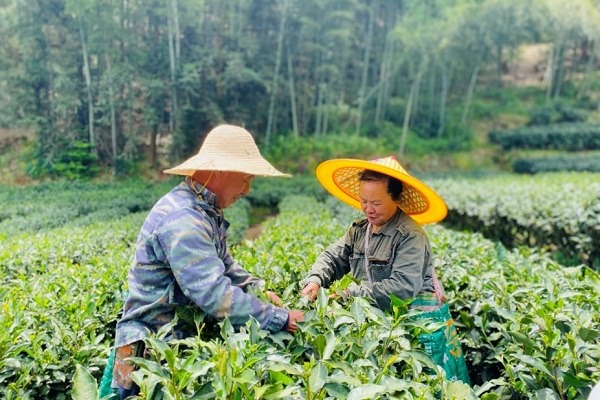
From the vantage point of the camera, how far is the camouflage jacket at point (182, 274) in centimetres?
161

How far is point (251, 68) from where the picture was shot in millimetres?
20094

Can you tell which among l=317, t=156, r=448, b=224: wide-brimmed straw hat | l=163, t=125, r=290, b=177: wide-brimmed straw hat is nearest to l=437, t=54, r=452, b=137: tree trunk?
l=317, t=156, r=448, b=224: wide-brimmed straw hat

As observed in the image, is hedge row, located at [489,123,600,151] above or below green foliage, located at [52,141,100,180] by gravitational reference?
above

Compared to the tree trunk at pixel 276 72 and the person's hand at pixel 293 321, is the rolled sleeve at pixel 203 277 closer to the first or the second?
the person's hand at pixel 293 321

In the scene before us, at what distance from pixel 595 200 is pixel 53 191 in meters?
13.5

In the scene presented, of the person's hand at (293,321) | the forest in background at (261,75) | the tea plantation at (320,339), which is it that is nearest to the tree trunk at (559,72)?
the forest in background at (261,75)

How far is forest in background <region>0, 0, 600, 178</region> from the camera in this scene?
1639 cm

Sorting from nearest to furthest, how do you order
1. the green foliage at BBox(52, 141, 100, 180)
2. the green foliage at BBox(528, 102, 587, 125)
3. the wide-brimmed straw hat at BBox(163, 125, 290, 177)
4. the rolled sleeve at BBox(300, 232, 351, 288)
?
the wide-brimmed straw hat at BBox(163, 125, 290, 177), the rolled sleeve at BBox(300, 232, 351, 288), the green foliage at BBox(52, 141, 100, 180), the green foliage at BBox(528, 102, 587, 125)

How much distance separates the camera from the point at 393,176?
2041mm

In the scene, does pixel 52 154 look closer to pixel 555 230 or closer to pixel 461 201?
pixel 461 201

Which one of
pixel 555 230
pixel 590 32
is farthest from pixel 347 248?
pixel 590 32

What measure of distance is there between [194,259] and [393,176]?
97cm

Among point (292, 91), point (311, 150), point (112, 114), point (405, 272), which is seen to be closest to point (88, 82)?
point (112, 114)

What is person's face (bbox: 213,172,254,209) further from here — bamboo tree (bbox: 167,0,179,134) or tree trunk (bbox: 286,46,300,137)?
tree trunk (bbox: 286,46,300,137)
